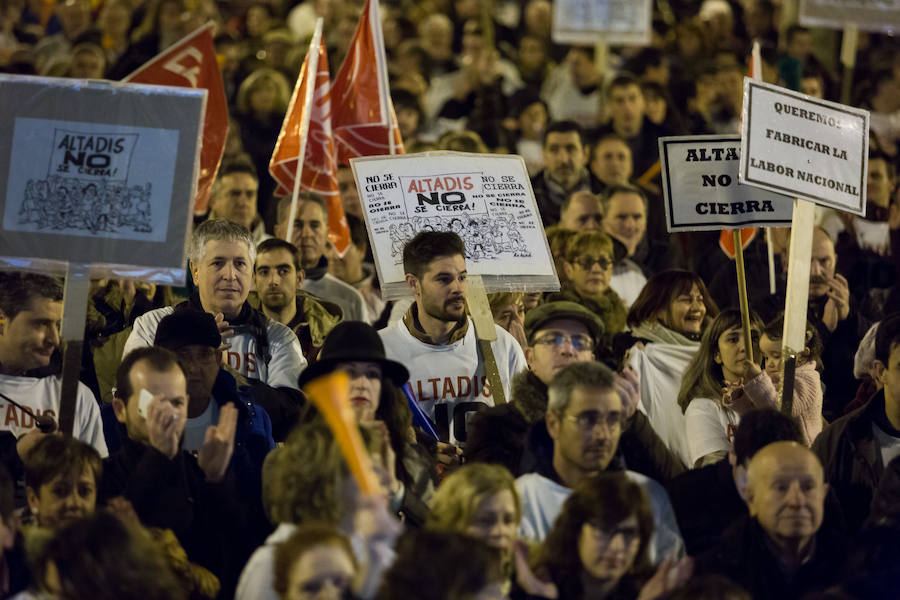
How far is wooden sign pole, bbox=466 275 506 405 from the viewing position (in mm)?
7617

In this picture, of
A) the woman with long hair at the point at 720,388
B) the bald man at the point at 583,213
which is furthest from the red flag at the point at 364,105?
the woman with long hair at the point at 720,388

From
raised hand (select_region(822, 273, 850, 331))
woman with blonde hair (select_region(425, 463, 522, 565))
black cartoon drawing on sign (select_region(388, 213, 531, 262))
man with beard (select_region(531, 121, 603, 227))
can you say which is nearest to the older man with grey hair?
black cartoon drawing on sign (select_region(388, 213, 531, 262))

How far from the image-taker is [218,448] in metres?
6.42

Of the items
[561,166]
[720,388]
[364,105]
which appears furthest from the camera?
[561,166]

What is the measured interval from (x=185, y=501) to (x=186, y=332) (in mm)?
1093

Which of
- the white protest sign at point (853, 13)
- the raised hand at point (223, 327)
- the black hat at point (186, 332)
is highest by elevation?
the white protest sign at point (853, 13)

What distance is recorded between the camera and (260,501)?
659 centimetres

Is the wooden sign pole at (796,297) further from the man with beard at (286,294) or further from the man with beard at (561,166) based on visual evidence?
the man with beard at (561,166)

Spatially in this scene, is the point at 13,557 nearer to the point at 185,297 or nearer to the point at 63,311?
Result: the point at 63,311

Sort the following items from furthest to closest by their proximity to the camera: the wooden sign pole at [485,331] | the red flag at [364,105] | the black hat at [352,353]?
the red flag at [364,105]
the wooden sign pole at [485,331]
the black hat at [352,353]

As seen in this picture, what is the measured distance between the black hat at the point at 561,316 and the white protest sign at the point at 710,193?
0.95 meters

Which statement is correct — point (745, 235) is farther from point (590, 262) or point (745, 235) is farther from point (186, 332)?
point (186, 332)

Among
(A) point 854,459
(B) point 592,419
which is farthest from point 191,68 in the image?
(A) point 854,459

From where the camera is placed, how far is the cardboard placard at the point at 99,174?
682 centimetres
